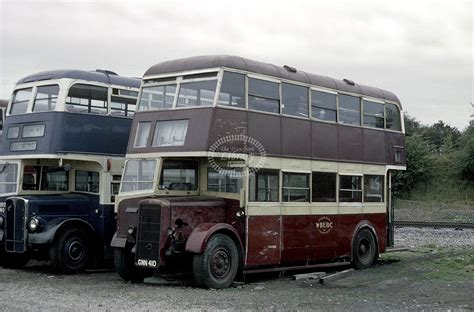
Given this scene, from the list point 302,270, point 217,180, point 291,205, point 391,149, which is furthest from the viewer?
point 391,149

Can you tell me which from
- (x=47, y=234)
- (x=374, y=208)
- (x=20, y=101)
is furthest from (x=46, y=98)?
(x=374, y=208)

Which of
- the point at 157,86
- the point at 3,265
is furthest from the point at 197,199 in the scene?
the point at 3,265

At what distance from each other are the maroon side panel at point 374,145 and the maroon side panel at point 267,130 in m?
3.43

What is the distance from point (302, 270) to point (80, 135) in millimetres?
5980

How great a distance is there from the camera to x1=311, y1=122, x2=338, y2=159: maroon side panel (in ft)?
51.3

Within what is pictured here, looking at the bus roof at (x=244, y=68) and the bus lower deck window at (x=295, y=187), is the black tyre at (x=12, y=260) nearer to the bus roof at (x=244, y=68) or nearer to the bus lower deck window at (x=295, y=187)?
the bus roof at (x=244, y=68)

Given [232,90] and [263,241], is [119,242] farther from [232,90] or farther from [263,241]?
[232,90]

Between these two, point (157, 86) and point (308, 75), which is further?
point (308, 75)

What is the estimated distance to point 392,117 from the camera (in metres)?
18.4

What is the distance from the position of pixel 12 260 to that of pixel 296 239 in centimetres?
712

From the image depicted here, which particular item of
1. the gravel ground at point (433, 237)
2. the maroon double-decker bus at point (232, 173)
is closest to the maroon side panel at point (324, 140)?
the maroon double-decker bus at point (232, 173)

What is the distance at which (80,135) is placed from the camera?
53.3 ft

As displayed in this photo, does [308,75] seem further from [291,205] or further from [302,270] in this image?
[302,270]

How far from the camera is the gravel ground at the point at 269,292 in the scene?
1070 cm
